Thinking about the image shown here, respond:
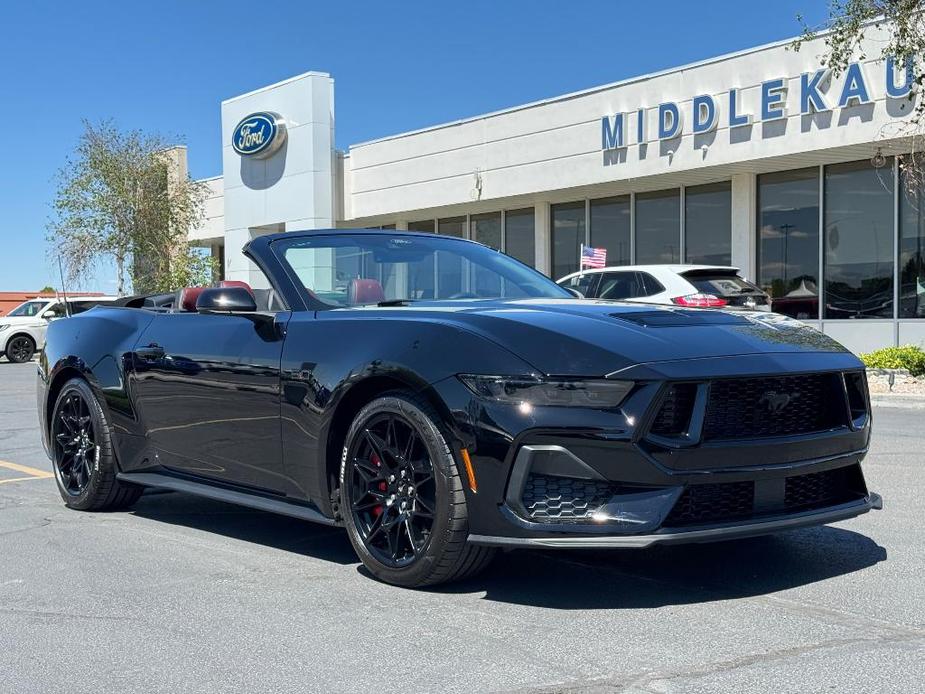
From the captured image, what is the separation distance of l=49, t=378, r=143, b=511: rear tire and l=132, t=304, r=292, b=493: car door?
20.4 inches

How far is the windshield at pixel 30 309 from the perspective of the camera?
29.8 metres

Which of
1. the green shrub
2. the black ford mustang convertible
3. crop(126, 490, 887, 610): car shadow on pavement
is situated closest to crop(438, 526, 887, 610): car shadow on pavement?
crop(126, 490, 887, 610): car shadow on pavement

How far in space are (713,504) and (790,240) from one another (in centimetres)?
1857

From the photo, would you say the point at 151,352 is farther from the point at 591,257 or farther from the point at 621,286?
the point at 591,257

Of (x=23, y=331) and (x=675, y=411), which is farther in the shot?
(x=23, y=331)

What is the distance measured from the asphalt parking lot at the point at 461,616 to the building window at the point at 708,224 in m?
17.6

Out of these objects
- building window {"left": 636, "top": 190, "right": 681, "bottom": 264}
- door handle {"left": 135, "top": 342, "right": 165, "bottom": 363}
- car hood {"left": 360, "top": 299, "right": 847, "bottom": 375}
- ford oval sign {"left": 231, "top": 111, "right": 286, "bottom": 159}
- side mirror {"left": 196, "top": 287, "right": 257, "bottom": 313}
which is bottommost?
door handle {"left": 135, "top": 342, "right": 165, "bottom": 363}

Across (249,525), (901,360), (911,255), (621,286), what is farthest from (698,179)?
(249,525)

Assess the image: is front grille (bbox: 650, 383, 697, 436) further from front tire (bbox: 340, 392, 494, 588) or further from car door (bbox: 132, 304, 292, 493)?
car door (bbox: 132, 304, 292, 493)

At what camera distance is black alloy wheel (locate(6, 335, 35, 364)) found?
94.3 feet

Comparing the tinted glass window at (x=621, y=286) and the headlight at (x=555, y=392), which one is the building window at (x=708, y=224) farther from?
the headlight at (x=555, y=392)

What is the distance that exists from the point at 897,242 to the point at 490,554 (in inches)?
688

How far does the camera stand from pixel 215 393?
531 cm

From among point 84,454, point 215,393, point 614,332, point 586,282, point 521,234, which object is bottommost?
point 84,454
